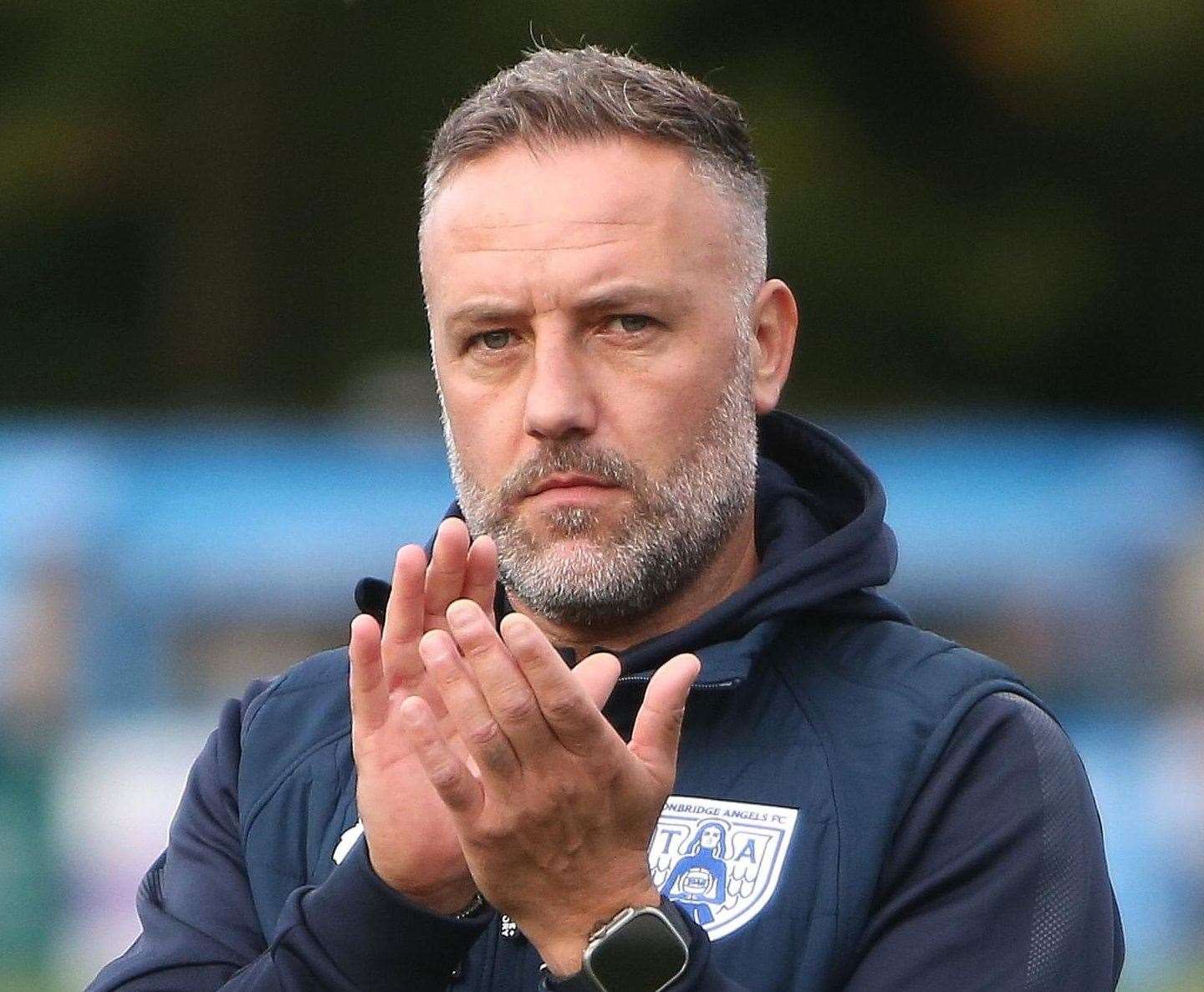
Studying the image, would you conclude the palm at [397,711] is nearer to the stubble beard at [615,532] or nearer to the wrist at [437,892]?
the wrist at [437,892]

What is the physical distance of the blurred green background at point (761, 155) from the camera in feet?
46.3

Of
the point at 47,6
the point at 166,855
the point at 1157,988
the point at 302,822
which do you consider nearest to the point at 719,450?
the point at 302,822

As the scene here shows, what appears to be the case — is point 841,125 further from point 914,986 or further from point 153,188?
point 914,986

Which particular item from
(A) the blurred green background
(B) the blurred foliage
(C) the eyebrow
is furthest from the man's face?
(B) the blurred foliage

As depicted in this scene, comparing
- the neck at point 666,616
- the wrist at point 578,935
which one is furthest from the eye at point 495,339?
the wrist at point 578,935

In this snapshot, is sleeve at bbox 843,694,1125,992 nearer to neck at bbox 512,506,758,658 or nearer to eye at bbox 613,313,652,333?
neck at bbox 512,506,758,658

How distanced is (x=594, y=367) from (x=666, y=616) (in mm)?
376

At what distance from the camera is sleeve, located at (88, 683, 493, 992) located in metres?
2.37

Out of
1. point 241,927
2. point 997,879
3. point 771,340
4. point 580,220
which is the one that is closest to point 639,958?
point 997,879

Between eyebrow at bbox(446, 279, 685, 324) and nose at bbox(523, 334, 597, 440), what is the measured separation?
55 millimetres

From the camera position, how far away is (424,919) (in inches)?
93.0

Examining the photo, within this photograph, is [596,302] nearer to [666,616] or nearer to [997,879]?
[666,616]

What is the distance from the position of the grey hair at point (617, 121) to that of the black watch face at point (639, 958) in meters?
1.06

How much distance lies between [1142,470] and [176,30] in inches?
290
